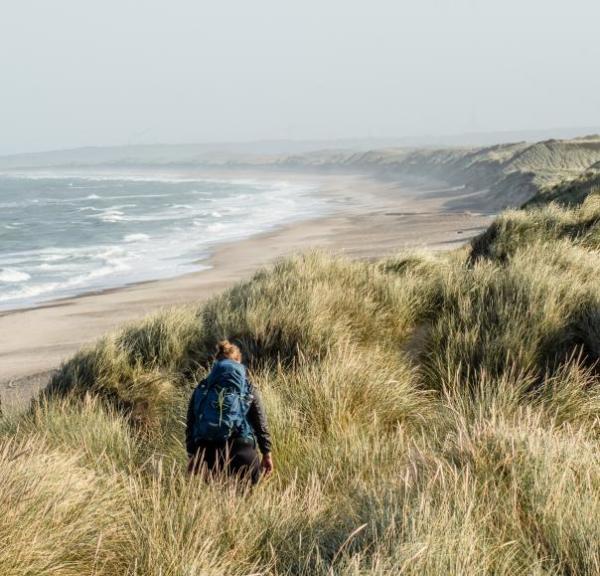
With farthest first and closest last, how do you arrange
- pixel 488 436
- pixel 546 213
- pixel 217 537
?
pixel 546 213
pixel 488 436
pixel 217 537

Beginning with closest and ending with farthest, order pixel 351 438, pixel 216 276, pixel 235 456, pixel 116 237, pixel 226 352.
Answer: pixel 351 438 → pixel 235 456 → pixel 226 352 → pixel 216 276 → pixel 116 237

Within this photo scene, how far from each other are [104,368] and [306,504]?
4995 mm

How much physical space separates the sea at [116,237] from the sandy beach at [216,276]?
179cm

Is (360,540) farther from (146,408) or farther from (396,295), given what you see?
(396,295)

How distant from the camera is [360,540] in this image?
2963 mm

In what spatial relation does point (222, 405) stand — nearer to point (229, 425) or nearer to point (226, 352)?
point (229, 425)

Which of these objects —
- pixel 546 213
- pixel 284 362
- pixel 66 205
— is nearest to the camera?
pixel 284 362

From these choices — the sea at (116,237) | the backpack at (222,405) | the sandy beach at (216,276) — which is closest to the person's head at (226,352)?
the backpack at (222,405)

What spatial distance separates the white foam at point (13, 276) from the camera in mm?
27641

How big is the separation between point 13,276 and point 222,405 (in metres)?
26.1

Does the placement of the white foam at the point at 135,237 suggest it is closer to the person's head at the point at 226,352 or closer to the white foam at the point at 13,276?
the white foam at the point at 13,276

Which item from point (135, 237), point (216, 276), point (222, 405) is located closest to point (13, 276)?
point (216, 276)

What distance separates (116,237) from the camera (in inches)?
1602

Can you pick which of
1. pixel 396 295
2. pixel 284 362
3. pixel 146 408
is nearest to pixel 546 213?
pixel 396 295
